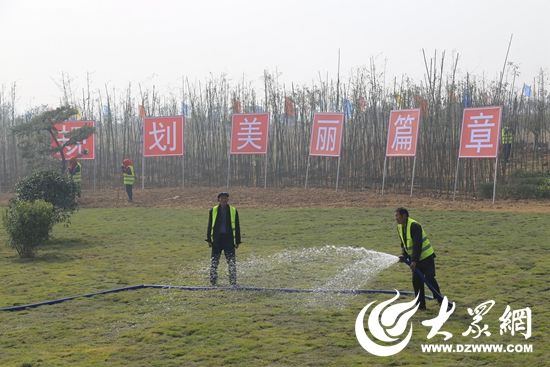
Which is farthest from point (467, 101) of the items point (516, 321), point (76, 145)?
point (516, 321)

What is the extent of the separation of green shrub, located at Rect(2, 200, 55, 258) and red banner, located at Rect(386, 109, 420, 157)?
11.2 meters

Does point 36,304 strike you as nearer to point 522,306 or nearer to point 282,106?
point 522,306

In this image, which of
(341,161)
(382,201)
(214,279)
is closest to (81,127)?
(341,161)

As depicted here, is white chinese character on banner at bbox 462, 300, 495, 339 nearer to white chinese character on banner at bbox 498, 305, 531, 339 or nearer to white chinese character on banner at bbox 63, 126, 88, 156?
white chinese character on banner at bbox 498, 305, 531, 339

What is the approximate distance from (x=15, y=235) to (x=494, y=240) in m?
9.21

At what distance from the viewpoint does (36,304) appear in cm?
1060

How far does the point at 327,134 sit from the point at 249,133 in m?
2.77

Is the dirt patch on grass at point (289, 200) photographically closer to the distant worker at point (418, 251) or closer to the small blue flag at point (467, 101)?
the small blue flag at point (467, 101)

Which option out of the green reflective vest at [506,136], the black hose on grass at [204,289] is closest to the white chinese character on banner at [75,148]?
the green reflective vest at [506,136]

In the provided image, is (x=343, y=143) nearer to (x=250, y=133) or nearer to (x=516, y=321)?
(x=250, y=133)

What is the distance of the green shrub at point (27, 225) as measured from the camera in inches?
598

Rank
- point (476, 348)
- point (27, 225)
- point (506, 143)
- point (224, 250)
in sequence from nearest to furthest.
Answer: point (476, 348)
point (224, 250)
point (27, 225)
point (506, 143)

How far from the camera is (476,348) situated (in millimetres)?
7836

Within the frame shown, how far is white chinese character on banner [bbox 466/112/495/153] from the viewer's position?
2147 centimetres
